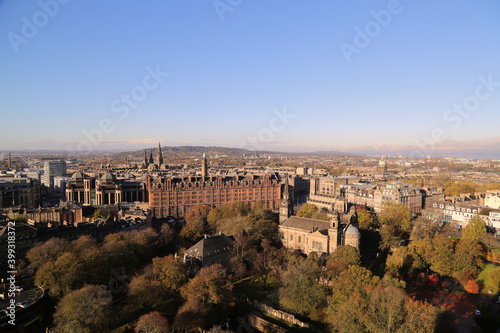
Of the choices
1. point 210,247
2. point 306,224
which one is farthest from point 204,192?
point 210,247

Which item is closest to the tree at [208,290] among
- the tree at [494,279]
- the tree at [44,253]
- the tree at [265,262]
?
the tree at [265,262]

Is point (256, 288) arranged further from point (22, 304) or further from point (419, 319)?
point (22, 304)

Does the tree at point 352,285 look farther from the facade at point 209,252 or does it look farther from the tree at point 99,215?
the tree at point 99,215

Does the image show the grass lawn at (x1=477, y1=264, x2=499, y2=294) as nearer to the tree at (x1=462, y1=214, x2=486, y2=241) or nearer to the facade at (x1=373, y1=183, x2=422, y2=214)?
the tree at (x1=462, y1=214, x2=486, y2=241)

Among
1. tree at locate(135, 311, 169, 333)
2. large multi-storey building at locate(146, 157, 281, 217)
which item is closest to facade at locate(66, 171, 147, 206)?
large multi-storey building at locate(146, 157, 281, 217)

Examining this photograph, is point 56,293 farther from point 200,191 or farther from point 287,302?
point 200,191
